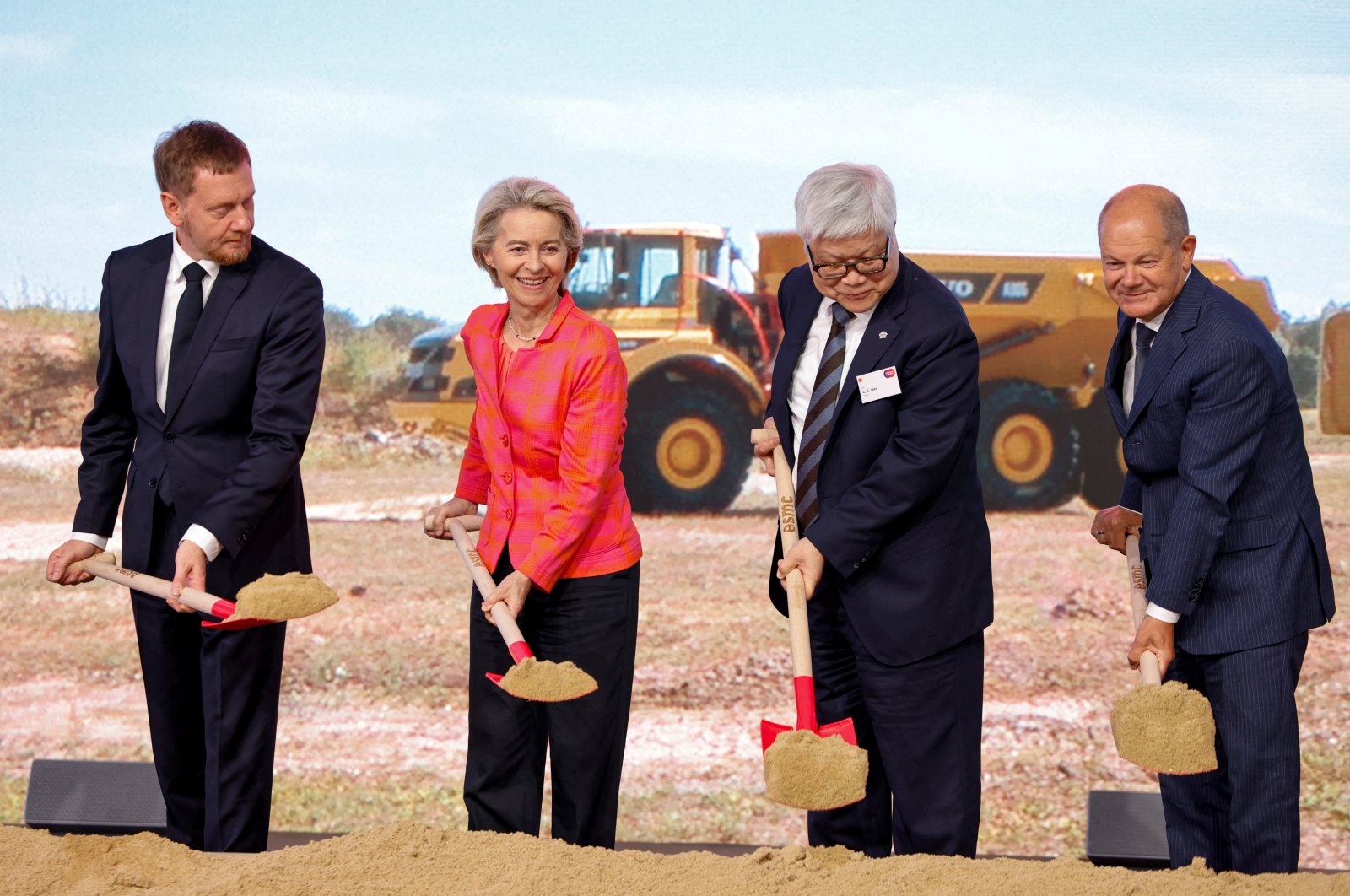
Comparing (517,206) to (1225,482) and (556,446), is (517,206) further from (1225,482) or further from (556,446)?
(1225,482)

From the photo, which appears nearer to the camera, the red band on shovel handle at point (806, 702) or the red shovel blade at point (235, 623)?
the red band on shovel handle at point (806, 702)

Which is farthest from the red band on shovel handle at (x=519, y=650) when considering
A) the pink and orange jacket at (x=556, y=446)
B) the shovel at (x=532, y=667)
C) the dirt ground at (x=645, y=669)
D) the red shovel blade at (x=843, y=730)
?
the dirt ground at (x=645, y=669)

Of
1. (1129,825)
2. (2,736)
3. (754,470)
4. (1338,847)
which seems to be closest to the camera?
(1129,825)

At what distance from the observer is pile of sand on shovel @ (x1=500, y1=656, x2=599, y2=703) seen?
215cm

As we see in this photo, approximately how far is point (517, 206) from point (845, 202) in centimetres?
62

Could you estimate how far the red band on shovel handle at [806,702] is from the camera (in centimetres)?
216

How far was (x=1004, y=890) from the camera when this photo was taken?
174cm

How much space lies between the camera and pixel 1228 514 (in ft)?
6.79

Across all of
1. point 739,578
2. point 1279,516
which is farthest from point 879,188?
point 739,578

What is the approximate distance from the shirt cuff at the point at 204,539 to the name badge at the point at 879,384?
1258 mm

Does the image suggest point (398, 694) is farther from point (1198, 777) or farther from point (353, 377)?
point (1198, 777)

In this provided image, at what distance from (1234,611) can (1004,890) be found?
28.4 inches

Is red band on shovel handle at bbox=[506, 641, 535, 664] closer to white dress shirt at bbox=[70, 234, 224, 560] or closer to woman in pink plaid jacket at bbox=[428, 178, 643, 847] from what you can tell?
woman in pink plaid jacket at bbox=[428, 178, 643, 847]

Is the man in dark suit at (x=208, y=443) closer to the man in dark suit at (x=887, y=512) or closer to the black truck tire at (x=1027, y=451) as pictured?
the man in dark suit at (x=887, y=512)
